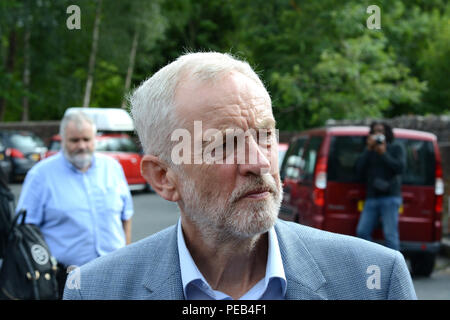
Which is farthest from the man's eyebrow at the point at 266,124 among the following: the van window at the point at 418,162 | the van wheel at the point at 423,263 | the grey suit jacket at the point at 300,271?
the van wheel at the point at 423,263

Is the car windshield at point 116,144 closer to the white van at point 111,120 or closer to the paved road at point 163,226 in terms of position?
the paved road at point 163,226

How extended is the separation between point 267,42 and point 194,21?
20.1 m

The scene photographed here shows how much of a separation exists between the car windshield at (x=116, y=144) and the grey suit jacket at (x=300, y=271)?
1964 centimetres

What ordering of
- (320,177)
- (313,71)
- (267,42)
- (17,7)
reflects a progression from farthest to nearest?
1. (17,7)
2. (267,42)
3. (313,71)
4. (320,177)

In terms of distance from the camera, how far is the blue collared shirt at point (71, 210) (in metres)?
4.53

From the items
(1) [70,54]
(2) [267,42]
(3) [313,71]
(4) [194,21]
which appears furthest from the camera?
(4) [194,21]

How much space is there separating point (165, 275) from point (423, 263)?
8.12 metres

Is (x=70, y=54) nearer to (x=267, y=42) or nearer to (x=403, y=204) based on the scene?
(x=267, y=42)

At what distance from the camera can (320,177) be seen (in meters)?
8.85

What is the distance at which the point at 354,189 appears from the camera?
8938 mm

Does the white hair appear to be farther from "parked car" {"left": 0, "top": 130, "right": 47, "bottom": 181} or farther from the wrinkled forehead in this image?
"parked car" {"left": 0, "top": 130, "right": 47, "bottom": 181}

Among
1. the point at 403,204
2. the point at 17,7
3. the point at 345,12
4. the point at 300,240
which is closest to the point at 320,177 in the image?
the point at 403,204

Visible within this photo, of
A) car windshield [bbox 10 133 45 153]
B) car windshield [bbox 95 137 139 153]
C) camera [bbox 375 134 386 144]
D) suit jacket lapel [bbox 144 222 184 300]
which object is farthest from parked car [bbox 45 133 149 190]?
suit jacket lapel [bbox 144 222 184 300]

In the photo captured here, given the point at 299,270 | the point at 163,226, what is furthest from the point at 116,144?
the point at 299,270
